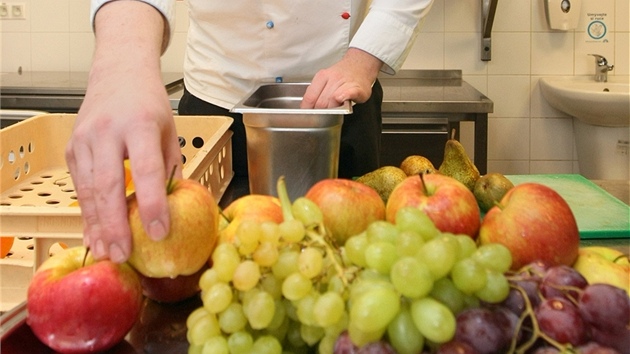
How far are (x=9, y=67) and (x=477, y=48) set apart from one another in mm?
1801

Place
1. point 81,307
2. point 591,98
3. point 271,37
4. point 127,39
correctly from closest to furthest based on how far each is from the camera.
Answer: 1. point 81,307
2. point 127,39
3. point 271,37
4. point 591,98

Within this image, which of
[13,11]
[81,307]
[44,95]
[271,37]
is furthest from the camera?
[13,11]

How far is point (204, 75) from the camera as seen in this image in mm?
1514

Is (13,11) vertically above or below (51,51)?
above

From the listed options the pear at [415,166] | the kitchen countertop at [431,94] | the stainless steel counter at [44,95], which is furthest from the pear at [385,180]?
the stainless steel counter at [44,95]

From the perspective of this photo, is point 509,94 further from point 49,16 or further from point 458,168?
point 458,168

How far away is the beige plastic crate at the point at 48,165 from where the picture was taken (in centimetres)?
83

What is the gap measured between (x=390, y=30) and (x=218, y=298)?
920 mm

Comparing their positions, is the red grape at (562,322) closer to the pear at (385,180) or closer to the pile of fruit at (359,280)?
the pile of fruit at (359,280)

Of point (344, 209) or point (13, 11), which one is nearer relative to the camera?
point (344, 209)

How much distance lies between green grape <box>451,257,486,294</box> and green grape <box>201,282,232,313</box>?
0.15 meters

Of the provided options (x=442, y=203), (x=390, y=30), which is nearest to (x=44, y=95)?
(x=390, y=30)

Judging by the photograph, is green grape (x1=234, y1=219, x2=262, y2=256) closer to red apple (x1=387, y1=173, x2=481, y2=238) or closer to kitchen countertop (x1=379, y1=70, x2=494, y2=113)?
red apple (x1=387, y1=173, x2=481, y2=238)

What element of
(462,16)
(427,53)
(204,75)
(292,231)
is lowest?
(292,231)
